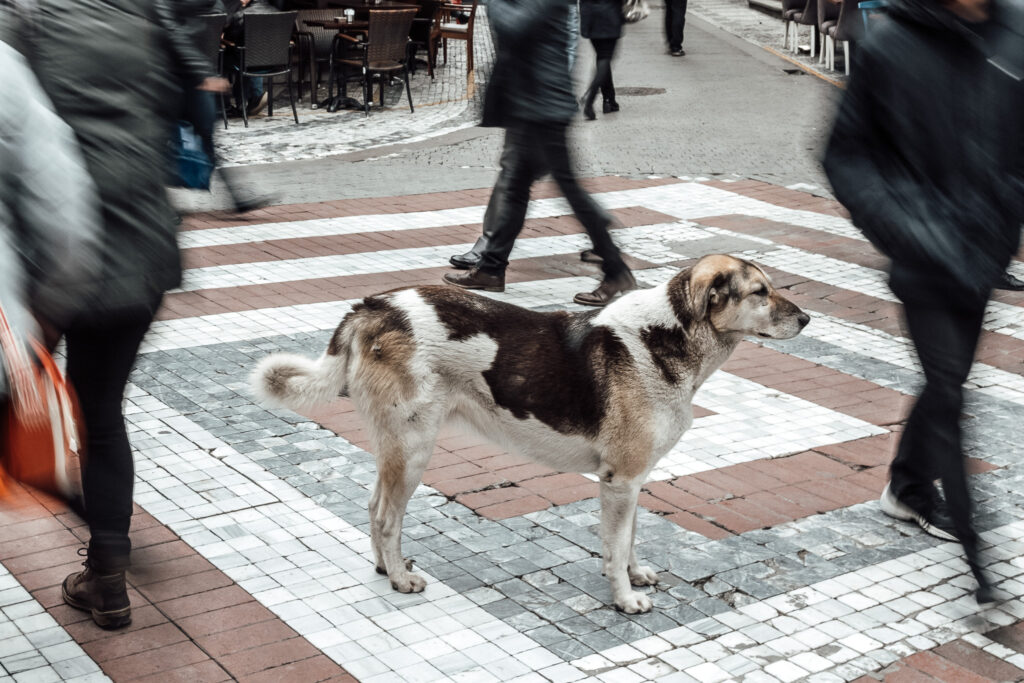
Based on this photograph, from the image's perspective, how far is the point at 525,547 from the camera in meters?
5.04

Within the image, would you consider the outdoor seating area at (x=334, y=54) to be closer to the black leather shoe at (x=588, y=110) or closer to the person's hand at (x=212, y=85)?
the black leather shoe at (x=588, y=110)

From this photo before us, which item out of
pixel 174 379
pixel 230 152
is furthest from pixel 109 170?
pixel 230 152

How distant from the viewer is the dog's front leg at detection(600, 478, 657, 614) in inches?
175

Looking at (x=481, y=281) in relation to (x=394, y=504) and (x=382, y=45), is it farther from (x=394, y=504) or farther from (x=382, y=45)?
(x=382, y=45)

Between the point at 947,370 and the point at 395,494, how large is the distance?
201cm

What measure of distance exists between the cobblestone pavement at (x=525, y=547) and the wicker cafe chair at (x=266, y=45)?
7.60m

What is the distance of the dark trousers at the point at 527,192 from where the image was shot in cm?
740

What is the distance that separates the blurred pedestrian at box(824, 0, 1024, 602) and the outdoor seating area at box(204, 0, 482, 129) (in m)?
9.61

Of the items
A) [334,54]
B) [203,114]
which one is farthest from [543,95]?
[334,54]

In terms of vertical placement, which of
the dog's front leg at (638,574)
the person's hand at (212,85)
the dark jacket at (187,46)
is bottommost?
the dog's front leg at (638,574)

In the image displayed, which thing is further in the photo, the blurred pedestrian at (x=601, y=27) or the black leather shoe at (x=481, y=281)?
the blurred pedestrian at (x=601, y=27)

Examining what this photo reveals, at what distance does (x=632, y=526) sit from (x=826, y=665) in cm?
81

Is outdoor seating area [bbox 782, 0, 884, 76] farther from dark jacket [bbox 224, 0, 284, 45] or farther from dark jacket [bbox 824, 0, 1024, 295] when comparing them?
dark jacket [bbox 824, 0, 1024, 295]

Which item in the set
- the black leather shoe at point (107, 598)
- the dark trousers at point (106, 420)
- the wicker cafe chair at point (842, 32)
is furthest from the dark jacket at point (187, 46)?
the wicker cafe chair at point (842, 32)
